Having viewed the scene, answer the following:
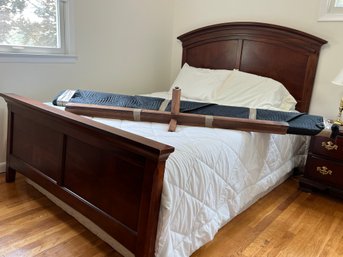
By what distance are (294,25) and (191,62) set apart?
1.16 meters

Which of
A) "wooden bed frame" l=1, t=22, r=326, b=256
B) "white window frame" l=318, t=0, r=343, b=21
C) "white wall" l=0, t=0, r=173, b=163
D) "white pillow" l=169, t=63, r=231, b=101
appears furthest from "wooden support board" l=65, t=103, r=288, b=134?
"white window frame" l=318, t=0, r=343, b=21

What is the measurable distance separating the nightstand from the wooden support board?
63cm

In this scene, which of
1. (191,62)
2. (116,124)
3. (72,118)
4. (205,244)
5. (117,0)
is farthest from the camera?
(191,62)

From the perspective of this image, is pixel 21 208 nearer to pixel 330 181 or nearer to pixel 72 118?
pixel 72 118

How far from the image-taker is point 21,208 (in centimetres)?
196

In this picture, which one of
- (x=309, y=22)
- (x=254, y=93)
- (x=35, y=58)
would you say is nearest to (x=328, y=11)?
(x=309, y=22)

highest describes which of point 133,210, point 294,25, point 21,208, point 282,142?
point 294,25

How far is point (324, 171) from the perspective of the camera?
94.0 inches

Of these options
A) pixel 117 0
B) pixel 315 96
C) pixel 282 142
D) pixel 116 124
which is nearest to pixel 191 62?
pixel 117 0

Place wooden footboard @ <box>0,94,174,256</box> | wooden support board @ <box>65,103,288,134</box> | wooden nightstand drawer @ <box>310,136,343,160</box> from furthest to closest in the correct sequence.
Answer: wooden nightstand drawer @ <box>310,136,343,160</box> → wooden support board @ <box>65,103,288,134</box> → wooden footboard @ <box>0,94,174,256</box>

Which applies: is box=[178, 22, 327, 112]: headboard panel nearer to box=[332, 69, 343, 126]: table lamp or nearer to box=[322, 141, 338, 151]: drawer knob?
box=[332, 69, 343, 126]: table lamp

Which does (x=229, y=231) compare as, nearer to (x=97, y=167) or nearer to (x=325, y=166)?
(x=97, y=167)

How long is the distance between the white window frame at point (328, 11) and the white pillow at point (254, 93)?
68cm

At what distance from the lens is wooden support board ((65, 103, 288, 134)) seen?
192cm
